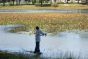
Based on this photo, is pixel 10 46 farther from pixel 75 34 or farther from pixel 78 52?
pixel 75 34

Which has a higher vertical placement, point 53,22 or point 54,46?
point 54,46

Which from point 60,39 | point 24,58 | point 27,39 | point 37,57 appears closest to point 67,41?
point 60,39

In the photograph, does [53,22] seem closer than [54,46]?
No

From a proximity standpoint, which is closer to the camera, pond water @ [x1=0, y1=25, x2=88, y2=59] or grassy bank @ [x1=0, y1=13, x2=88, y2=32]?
pond water @ [x1=0, y1=25, x2=88, y2=59]

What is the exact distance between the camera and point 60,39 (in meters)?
27.5

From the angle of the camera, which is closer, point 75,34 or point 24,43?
point 24,43

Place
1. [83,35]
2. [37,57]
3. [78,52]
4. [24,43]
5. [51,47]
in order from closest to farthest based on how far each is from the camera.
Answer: [37,57]
[78,52]
[51,47]
[24,43]
[83,35]

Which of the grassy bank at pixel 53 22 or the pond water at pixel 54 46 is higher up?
the pond water at pixel 54 46

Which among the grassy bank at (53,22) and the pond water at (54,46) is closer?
the pond water at (54,46)

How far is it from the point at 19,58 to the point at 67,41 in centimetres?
1154

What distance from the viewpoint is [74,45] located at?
78.1ft

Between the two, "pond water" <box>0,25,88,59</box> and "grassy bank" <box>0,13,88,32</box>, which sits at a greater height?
"pond water" <box>0,25,88,59</box>

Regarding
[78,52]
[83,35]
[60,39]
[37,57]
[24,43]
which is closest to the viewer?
[37,57]

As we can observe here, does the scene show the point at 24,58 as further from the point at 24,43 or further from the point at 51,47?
the point at 24,43
